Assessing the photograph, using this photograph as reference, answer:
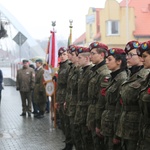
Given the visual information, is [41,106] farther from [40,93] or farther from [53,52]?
[53,52]

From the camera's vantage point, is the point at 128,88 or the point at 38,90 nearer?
the point at 128,88

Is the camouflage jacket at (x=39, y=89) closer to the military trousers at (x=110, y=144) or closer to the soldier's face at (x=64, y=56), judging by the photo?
the soldier's face at (x=64, y=56)

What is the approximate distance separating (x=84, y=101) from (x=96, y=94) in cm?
56

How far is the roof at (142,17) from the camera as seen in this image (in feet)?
127

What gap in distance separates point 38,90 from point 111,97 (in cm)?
722

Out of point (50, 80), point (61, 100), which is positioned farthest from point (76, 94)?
point (50, 80)

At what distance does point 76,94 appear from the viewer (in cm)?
663

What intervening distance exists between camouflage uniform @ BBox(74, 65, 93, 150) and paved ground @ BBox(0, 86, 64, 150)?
175cm

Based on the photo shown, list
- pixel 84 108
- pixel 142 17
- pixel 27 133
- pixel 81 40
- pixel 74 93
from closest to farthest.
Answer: pixel 84 108, pixel 74 93, pixel 27 133, pixel 142 17, pixel 81 40

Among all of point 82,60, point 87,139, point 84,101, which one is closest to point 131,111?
point 84,101

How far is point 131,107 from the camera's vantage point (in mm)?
4316

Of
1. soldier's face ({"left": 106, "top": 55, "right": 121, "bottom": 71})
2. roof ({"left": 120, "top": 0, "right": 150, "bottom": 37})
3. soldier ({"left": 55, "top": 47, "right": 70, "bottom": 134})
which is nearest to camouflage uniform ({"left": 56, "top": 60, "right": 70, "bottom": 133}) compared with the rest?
soldier ({"left": 55, "top": 47, "right": 70, "bottom": 134})

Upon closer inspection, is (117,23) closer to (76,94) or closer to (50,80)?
(50,80)

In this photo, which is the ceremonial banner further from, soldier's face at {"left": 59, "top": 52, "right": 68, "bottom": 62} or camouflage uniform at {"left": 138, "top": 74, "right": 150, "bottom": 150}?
camouflage uniform at {"left": 138, "top": 74, "right": 150, "bottom": 150}
